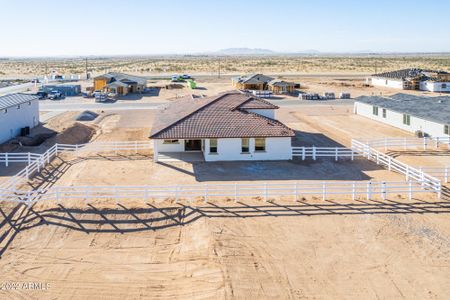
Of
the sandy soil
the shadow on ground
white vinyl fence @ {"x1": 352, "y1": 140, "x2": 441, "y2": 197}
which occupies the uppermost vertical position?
white vinyl fence @ {"x1": 352, "y1": 140, "x2": 441, "y2": 197}

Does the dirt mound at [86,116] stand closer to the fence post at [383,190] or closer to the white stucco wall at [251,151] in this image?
the white stucco wall at [251,151]

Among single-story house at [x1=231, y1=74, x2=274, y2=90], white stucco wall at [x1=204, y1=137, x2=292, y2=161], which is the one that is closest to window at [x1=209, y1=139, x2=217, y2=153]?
white stucco wall at [x1=204, y1=137, x2=292, y2=161]

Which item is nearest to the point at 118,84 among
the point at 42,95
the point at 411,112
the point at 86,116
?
the point at 42,95

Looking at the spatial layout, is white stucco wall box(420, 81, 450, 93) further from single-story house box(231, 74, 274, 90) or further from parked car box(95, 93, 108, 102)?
parked car box(95, 93, 108, 102)

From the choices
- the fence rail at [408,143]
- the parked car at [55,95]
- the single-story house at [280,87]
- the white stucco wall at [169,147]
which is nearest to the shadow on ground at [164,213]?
the white stucco wall at [169,147]

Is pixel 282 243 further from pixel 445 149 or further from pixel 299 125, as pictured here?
pixel 299 125

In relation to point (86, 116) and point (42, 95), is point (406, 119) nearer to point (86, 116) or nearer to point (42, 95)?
point (86, 116)
